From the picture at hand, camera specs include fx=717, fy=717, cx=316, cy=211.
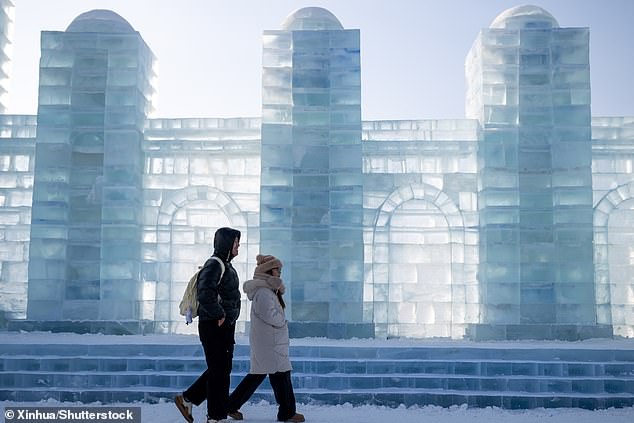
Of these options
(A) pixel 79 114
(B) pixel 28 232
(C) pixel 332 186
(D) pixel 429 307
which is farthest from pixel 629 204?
(B) pixel 28 232

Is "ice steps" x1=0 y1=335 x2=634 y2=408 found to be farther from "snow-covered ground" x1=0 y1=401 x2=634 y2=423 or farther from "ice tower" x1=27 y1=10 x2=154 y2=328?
"ice tower" x1=27 y1=10 x2=154 y2=328

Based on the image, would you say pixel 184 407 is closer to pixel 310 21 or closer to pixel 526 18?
pixel 310 21

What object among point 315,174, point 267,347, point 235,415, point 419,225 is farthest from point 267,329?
point 419,225

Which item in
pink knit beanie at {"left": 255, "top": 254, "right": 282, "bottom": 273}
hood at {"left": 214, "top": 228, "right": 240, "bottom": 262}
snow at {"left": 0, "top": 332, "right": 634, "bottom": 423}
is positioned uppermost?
hood at {"left": 214, "top": 228, "right": 240, "bottom": 262}

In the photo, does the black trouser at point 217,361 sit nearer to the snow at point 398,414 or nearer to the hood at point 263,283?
the hood at point 263,283

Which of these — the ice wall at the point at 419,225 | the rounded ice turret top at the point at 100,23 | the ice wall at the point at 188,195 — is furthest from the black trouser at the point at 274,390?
the rounded ice turret top at the point at 100,23

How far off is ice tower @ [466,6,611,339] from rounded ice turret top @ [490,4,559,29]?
0.04 meters

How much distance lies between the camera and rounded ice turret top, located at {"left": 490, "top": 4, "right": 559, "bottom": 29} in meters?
13.6

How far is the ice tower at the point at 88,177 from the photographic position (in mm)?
13305

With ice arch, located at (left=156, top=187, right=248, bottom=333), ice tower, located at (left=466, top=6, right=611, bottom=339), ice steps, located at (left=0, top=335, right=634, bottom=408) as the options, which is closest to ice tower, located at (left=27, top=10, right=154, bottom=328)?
ice arch, located at (left=156, top=187, right=248, bottom=333)

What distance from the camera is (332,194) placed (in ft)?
43.1

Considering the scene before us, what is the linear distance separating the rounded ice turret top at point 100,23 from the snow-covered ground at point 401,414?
26.7 feet

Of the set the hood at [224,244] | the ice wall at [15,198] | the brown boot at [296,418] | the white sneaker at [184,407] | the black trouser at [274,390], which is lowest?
the brown boot at [296,418]

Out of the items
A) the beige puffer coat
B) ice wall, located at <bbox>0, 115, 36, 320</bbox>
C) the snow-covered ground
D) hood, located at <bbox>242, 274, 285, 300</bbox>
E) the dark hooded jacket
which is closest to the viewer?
the dark hooded jacket
